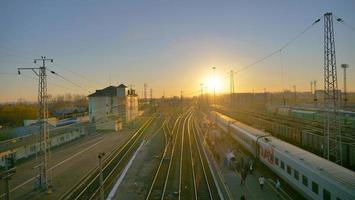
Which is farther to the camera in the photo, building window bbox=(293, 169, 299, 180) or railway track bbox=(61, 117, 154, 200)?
railway track bbox=(61, 117, 154, 200)

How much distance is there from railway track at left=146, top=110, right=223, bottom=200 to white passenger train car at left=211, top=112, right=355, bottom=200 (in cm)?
484

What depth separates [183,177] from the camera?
2633cm

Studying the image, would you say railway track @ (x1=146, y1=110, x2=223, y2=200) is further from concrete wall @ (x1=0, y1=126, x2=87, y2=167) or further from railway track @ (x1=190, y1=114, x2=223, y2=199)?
concrete wall @ (x1=0, y1=126, x2=87, y2=167)

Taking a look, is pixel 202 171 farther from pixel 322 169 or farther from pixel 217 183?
pixel 322 169

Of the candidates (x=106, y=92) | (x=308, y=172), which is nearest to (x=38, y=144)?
(x=106, y=92)

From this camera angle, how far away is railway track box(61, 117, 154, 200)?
22672 mm

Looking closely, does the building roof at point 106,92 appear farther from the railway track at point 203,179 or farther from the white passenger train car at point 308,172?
the white passenger train car at point 308,172

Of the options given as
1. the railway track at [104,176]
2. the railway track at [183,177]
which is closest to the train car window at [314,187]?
the railway track at [183,177]

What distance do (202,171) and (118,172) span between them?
7711mm

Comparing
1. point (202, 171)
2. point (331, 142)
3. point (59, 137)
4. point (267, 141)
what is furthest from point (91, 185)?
point (59, 137)

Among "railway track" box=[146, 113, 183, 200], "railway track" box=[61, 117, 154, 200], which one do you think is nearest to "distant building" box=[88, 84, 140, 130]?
"railway track" box=[61, 117, 154, 200]

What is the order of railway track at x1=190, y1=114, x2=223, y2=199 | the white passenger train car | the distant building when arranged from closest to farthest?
the white passenger train car
railway track at x1=190, y1=114, x2=223, y2=199
the distant building

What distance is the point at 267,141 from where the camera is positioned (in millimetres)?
26250

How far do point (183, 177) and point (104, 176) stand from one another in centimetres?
706
